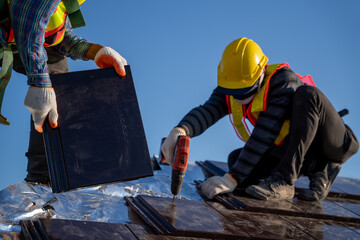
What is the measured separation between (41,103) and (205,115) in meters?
1.71

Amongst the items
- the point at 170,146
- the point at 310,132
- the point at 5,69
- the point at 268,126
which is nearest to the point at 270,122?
the point at 268,126

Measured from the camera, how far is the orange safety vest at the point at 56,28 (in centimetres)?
259

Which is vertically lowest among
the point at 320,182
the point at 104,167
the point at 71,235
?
the point at 320,182

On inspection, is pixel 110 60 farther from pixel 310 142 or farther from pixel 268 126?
pixel 310 142

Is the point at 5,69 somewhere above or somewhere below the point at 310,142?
above

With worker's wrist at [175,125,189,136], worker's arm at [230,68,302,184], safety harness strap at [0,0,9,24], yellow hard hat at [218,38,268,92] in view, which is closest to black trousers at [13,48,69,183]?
safety harness strap at [0,0,9,24]

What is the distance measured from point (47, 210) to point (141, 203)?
63cm

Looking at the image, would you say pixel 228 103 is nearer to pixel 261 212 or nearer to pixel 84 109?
pixel 261 212

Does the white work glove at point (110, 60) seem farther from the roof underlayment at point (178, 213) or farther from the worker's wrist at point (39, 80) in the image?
the roof underlayment at point (178, 213)

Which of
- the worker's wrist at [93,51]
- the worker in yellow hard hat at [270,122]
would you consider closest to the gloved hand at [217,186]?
the worker in yellow hard hat at [270,122]

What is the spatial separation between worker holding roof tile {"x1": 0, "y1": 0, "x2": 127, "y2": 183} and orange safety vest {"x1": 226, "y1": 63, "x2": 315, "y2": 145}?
126 cm

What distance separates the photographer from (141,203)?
269 cm

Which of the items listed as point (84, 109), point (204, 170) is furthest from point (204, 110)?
point (84, 109)

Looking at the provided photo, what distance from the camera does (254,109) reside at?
3.36 m
